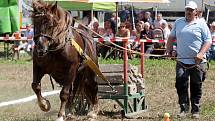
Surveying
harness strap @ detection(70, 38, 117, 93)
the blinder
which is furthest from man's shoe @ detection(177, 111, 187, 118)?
the blinder

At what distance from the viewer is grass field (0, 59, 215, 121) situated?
9719mm

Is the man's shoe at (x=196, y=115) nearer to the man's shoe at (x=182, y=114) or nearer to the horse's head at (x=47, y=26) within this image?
the man's shoe at (x=182, y=114)

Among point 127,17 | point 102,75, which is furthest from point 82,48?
point 127,17

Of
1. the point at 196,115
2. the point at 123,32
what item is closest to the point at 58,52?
the point at 196,115

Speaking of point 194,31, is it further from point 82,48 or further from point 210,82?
point 210,82

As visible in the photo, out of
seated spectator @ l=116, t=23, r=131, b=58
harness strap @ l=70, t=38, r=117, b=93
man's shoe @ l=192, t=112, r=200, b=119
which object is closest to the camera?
harness strap @ l=70, t=38, r=117, b=93

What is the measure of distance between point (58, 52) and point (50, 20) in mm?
549

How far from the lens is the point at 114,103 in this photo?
1107cm

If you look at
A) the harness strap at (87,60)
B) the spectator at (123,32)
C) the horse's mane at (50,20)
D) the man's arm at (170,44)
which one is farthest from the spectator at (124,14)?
the horse's mane at (50,20)

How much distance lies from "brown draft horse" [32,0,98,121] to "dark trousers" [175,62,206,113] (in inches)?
58.3

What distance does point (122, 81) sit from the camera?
389 inches

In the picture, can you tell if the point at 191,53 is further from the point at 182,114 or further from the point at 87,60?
the point at 87,60

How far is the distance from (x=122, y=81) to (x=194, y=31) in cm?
154

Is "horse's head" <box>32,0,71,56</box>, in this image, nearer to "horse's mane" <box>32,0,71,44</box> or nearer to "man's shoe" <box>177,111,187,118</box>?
"horse's mane" <box>32,0,71,44</box>
